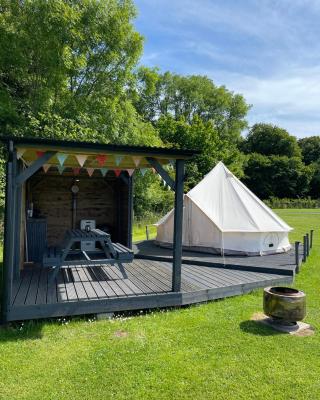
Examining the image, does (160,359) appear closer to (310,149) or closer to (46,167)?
(46,167)

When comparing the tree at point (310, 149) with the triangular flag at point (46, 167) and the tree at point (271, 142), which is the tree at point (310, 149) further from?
the triangular flag at point (46, 167)

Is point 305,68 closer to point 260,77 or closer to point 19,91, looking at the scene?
point 260,77

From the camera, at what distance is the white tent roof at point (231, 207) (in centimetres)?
940

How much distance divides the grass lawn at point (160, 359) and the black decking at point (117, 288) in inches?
8.0

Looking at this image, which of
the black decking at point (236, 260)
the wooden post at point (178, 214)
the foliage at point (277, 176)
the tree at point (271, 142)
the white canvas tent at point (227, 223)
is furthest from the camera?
the tree at point (271, 142)

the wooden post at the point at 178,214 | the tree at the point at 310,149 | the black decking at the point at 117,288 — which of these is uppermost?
the tree at the point at 310,149

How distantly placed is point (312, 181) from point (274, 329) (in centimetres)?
5269

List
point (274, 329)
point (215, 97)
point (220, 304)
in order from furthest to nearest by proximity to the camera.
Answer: point (215, 97), point (220, 304), point (274, 329)

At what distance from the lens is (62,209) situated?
9141 millimetres

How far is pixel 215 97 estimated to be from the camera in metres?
43.2

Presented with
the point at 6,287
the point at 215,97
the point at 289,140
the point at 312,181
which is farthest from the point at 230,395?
the point at 289,140

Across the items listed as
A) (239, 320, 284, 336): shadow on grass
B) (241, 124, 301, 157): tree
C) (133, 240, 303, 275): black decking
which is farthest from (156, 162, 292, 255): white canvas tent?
(241, 124, 301, 157): tree

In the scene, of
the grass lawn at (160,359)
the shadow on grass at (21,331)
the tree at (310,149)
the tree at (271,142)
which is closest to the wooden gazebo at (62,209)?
the shadow on grass at (21,331)

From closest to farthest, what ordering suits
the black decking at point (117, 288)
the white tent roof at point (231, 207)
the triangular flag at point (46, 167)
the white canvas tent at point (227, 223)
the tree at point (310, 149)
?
the black decking at point (117, 288) < the triangular flag at point (46, 167) < the white canvas tent at point (227, 223) < the white tent roof at point (231, 207) < the tree at point (310, 149)
